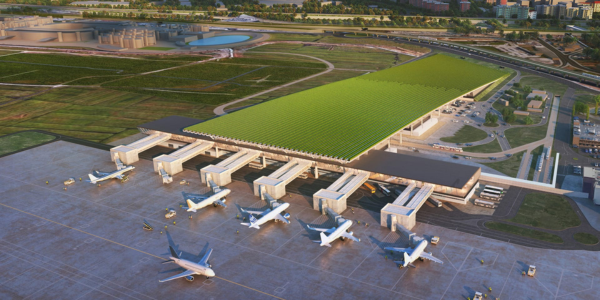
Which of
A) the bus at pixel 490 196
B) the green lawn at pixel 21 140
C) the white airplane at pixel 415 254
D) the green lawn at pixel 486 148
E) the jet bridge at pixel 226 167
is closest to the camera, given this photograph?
the white airplane at pixel 415 254

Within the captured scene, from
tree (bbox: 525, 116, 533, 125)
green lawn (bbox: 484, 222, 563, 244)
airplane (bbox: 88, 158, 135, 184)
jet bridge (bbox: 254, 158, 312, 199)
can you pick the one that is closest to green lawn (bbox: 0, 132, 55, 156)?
airplane (bbox: 88, 158, 135, 184)

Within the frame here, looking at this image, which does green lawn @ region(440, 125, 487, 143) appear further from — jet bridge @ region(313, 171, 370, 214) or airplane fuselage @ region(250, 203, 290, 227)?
airplane fuselage @ region(250, 203, 290, 227)

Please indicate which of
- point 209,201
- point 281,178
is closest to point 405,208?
point 281,178

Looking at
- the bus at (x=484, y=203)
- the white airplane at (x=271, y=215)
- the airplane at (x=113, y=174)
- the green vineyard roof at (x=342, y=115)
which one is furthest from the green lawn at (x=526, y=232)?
the airplane at (x=113, y=174)

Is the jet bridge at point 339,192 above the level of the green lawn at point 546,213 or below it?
above

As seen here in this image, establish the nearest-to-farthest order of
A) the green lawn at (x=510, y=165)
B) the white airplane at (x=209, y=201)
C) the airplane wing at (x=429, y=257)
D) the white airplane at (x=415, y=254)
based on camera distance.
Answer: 1. the white airplane at (x=415, y=254)
2. the airplane wing at (x=429, y=257)
3. the white airplane at (x=209, y=201)
4. the green lawn at (x=510, y=165)

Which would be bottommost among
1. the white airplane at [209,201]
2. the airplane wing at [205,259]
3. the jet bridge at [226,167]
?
the airplane wing at [205,259]

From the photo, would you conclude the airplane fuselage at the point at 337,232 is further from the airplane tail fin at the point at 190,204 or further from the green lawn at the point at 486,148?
the green lawn at the point at 486,148
